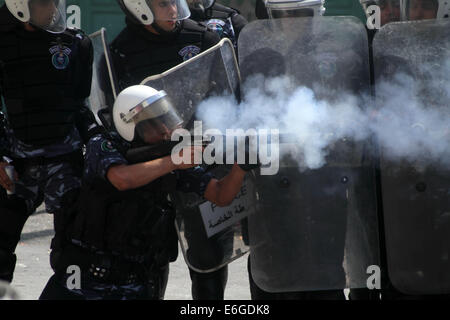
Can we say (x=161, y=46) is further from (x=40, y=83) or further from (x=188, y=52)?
(x=40, y=83)

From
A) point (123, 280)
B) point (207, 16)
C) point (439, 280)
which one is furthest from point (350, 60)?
point (207, 16)

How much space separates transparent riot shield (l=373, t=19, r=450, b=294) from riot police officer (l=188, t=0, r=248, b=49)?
1.43 m

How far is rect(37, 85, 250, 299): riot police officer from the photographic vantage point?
11.0 ft

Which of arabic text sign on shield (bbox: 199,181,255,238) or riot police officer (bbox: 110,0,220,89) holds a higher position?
riot police officer (bbox: 110,0,220,89)

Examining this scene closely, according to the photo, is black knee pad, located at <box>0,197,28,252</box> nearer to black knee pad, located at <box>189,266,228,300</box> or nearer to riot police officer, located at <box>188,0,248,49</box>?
black knee pad, located at <box>189,266,228,300</box>

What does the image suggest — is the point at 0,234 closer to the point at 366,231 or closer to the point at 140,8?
the point at 140,8

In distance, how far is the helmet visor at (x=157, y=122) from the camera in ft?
11.0

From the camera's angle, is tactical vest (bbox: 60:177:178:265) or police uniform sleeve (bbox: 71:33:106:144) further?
police uniform sleeve (bbox: 71:33:106:144)

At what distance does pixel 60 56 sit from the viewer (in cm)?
411

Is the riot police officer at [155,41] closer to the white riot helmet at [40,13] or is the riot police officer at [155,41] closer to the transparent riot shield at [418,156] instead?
the white riot helmet at [40,13]

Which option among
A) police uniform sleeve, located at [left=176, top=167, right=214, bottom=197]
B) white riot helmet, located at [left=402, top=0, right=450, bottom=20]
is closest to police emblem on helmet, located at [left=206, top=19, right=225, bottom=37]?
white riot helmet, located at [left=402, top=0, right=450, bottom=20]

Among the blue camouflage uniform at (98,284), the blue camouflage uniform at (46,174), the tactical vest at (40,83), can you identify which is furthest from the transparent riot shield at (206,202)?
the tactical vest at (40,83)

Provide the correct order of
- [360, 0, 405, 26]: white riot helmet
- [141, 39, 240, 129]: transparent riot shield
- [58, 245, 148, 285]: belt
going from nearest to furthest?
[58, 245, 148, 285]: belt
[141, 39, 240, 129]: transparent riot shield
[360, 0, 405, 26]: white riot helmet
